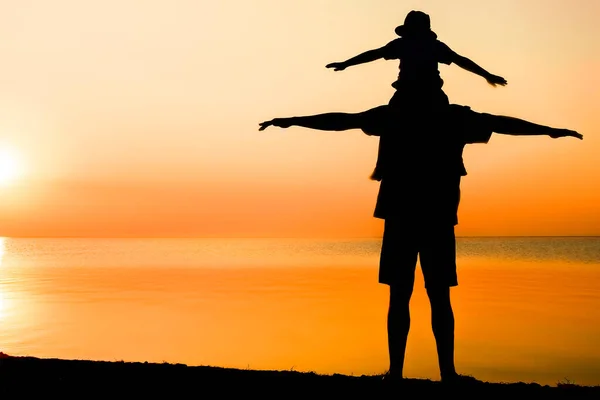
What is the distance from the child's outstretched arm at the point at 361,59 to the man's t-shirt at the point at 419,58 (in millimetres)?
53

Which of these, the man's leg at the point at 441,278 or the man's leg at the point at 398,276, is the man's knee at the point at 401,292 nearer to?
the man's leg at the point at 398,276

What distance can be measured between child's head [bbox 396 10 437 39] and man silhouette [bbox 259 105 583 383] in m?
0.66

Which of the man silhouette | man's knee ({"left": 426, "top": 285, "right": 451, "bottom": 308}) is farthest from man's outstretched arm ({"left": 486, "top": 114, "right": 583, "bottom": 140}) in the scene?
man's knee ({"left": 426, "top": 285, "right": 451, "bottom": 308})

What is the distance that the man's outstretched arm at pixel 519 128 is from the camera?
5.79m

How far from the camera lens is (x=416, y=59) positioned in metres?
5.87

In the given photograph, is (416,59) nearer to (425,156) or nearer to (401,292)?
(425,156)

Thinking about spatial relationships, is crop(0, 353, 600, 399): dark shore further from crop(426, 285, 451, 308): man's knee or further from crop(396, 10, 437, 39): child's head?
crop(396, 10, 437, 39): child's head

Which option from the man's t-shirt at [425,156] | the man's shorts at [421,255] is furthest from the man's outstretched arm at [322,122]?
the man's shorts at [421,255]

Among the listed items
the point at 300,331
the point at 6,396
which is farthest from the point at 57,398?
the point at 300,331

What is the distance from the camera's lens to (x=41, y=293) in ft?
116

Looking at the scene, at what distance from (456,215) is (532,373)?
13.1m

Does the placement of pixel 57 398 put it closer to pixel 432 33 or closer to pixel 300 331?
pixel 432 33

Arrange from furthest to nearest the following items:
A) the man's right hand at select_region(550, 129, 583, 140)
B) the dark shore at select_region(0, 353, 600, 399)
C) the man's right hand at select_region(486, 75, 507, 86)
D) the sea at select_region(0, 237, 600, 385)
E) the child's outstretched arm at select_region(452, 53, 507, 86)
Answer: the sea at select_region(0, 237, 600, 385), the man's right hand at select_region(486, 75, 507, 86), the child's outstretched arm at select_region(452, 53, 507, 86), the man's right hand at select_region(550, 129, 583, 140), the dark shore at select_region(0, 353, 600, 399)

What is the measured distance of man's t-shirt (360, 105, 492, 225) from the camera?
5.84 metres
